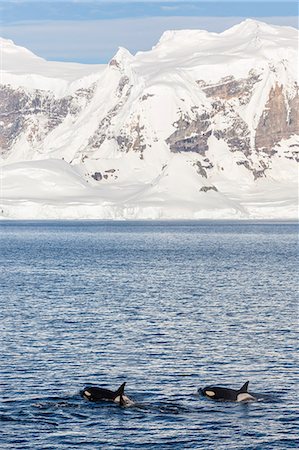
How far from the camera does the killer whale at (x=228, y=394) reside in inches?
1893

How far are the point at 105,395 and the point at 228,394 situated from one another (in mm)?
5503

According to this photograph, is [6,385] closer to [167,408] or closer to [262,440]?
[167,408]

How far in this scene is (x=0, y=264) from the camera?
437 ft

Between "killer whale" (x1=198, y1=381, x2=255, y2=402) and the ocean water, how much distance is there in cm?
45

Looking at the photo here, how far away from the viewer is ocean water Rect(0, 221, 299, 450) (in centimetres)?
4350

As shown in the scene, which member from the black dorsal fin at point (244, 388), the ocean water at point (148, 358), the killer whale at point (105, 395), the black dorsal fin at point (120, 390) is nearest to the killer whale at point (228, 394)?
the black dorsal fin at point (244, 388)

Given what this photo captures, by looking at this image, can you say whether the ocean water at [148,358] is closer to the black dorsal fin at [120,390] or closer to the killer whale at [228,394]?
the killer whale at [228,394]

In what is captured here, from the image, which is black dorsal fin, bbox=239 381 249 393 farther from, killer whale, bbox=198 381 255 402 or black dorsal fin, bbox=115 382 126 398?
black dorsal fin, bbox=115 382 126 398

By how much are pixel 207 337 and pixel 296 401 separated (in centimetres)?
1801

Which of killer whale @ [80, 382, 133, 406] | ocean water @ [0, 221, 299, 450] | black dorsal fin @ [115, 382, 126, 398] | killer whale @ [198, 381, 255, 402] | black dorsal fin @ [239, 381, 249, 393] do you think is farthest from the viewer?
killer whale @ [198, 381, 255, 402]

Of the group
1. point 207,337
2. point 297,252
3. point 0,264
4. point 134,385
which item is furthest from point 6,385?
point 297,252

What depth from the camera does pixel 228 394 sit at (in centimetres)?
4825

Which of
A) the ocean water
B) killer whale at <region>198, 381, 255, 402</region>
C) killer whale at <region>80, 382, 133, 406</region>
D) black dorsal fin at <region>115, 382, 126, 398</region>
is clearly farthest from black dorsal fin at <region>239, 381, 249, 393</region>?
black dorsal fin at <region>115, 382, 126, 398</region>

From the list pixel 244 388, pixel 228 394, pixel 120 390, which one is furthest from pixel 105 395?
pixel 244 388
